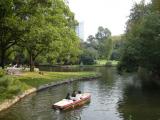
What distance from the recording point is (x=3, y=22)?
51.7m

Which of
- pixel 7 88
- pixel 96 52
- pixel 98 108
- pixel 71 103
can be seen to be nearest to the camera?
pixel 71 103

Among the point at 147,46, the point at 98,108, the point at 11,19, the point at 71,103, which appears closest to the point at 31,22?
the point at 11,19

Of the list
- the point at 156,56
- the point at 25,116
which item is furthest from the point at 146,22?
the point at 25,116

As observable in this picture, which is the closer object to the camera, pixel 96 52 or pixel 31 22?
pixel 31 22

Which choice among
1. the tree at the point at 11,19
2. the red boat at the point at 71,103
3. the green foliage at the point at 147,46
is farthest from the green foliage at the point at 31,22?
the green foliage at the point at 147,46

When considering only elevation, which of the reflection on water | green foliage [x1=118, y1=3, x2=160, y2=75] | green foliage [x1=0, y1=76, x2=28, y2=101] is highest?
green foliage [x1=118, y1=3, x2=160, y2=75]

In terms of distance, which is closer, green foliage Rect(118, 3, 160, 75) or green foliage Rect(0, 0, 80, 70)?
green foliage Rect(0, 0, 80, 70)

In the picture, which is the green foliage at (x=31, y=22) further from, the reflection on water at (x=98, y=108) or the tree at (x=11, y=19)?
the reflection on water at (x=98, y=108)

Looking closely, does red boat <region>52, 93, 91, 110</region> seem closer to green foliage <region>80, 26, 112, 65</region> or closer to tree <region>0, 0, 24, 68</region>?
tree <region>0, 0, 24, 68</region>

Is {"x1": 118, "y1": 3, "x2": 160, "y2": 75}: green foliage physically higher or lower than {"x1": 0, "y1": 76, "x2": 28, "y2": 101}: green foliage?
higher

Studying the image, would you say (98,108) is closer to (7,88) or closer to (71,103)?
(71,103)

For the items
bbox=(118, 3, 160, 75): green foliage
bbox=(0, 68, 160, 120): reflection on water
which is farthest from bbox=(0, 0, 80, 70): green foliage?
bbox=(118, 3, 160, 75): green foliage

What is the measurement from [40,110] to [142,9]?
58397 millimetres

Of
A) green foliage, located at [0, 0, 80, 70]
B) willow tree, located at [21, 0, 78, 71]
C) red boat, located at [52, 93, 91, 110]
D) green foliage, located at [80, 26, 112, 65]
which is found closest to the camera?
red boat, located at [52, 93, 91, 110]
